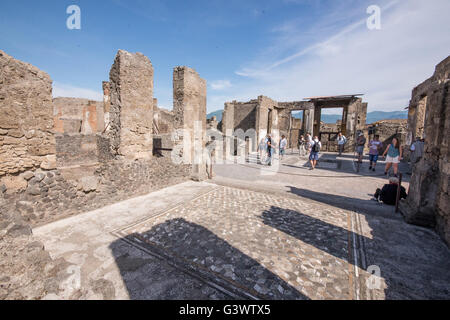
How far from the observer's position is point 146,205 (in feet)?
17.5

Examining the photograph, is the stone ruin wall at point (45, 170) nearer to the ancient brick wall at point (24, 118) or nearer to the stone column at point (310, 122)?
the ancient brick wall at point (24, 118)

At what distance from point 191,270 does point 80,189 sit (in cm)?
340

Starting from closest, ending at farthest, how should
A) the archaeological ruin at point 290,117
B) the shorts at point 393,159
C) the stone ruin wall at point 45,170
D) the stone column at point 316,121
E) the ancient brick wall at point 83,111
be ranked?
the stone ruin wall at point 45,170
the shorts at point 393,159
the archaeological ruin at point 290,117
the ancient brick wall at point 83,111
the stone column at point 316,121

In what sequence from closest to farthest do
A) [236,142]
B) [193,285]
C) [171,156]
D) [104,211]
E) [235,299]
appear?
[235,299] → [193,285] → [104,211] → [171,156] → [236,142]

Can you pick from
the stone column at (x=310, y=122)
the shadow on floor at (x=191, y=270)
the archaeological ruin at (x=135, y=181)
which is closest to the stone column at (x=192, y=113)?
the archaeological ruin at (x=135, y=181)

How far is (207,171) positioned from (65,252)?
5600 mm

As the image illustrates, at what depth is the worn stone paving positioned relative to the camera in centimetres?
263

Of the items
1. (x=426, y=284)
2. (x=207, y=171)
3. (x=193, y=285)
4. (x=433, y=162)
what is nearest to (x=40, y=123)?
(x=193, y=285)

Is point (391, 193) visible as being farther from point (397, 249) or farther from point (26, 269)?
point (26, 269)

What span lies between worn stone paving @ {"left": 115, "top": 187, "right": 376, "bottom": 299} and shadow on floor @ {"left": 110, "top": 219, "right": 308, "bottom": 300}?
0.01m

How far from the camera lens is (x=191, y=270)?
286cm

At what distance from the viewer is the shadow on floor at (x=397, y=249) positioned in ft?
8.63

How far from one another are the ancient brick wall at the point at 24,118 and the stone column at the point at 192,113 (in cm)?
395

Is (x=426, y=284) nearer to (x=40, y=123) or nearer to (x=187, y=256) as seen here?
(x=187, y=256)
